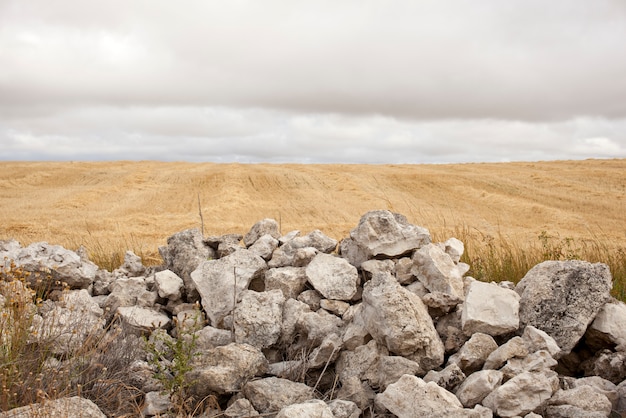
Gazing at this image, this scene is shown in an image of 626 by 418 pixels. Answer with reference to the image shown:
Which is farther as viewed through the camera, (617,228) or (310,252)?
(617,228)

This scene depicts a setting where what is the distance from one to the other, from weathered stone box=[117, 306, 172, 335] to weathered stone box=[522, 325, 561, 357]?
3.23 meters

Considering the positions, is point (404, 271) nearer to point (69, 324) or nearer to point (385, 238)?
point (385, 238)

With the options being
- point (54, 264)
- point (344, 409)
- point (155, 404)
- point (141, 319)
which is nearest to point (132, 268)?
point (54, 264)

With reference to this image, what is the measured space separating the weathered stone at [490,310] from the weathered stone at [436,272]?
0.94 feet

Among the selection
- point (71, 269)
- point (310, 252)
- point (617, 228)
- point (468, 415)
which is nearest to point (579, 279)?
point (468, 415)

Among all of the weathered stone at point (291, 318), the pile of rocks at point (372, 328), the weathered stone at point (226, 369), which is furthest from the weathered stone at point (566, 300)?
the weathered stone at point (226, 369)

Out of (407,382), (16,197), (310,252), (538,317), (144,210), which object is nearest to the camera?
(407,382)

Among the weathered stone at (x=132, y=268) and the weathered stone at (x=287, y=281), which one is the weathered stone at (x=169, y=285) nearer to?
the weathered stone at (x=287, y=281)

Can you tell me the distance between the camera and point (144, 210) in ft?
70.6

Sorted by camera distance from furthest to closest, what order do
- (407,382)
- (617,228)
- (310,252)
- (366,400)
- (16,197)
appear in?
(16,197) → (617,228) → (310,252) → (366,400) → (407,382)

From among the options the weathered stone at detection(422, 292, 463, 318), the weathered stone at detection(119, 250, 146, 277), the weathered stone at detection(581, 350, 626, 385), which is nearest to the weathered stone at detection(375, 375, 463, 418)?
the weathered stone at detection(422, 292, 463, 318)

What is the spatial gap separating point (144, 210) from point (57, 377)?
715 inches

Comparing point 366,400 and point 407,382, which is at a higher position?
point 407,382

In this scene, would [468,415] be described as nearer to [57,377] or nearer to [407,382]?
[407,382]
